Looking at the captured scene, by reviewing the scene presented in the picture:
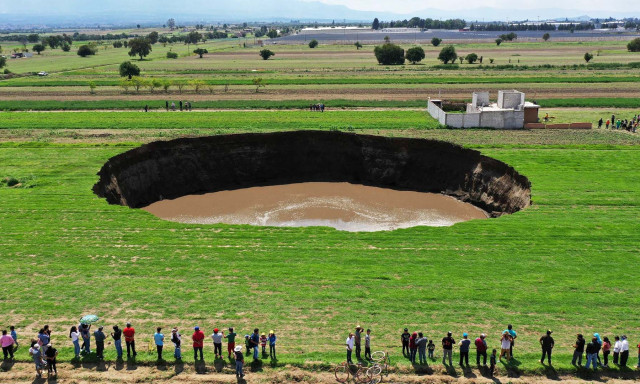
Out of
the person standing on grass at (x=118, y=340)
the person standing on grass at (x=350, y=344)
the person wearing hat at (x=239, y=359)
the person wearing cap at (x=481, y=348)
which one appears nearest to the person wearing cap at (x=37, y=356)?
the person standing on grass at (x=118, y=340)

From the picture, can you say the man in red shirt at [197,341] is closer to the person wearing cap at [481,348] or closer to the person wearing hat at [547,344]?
the person wearing cap at [481,348]

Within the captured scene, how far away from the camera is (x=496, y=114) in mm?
58000

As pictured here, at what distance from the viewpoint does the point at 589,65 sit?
378ft

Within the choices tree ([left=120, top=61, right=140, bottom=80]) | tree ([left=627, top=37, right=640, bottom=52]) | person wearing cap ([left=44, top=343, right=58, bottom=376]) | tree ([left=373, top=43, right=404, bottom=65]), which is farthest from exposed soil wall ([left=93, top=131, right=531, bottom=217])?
tree ([left=627, top=37, right=640, bottom=52])

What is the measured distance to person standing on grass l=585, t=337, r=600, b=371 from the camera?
736 inches

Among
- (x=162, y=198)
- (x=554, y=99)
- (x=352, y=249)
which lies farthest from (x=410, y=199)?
(x=554, y=99)

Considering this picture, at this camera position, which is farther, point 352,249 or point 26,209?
point 26,209

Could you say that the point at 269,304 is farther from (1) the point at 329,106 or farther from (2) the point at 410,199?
(1) the point at 329,106

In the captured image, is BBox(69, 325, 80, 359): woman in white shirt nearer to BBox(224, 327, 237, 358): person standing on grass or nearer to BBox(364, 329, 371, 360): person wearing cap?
BBox(224, 327, 237, 358): person standing on grass

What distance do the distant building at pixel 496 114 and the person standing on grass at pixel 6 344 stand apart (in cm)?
4707

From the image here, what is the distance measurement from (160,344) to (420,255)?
13.8 meters

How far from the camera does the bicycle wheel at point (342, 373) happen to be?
61.4 ft

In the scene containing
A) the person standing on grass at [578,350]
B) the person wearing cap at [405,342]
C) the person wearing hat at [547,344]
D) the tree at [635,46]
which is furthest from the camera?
the tree at [635,46]

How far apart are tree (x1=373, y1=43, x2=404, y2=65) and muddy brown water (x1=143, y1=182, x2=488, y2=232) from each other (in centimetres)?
8767
